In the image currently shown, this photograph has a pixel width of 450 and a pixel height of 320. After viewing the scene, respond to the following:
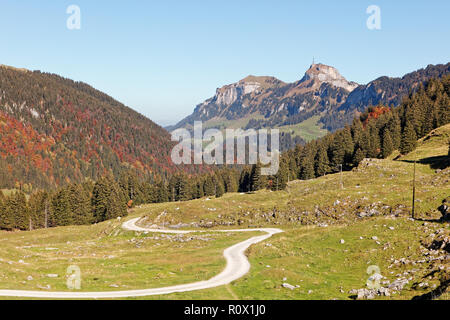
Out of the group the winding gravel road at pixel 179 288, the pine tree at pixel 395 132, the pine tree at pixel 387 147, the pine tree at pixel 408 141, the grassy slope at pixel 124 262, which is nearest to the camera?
the winding gravel road at pixel 179 288

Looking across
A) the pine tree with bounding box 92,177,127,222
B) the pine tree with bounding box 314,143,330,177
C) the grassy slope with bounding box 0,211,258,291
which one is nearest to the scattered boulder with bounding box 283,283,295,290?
the grassy slope with bounding box 0,211,258,291

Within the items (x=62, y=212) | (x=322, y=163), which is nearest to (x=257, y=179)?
(x=322, y=163)

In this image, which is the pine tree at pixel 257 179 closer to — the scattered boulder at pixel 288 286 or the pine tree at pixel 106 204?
the pine tree at pixel 106 204

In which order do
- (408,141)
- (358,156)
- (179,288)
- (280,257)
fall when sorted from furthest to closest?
(358,156)
(408,141)
(280,257)
(179,288)

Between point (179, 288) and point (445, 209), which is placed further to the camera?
point (445, 209)

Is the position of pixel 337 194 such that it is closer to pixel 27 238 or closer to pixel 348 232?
pixel 348 232

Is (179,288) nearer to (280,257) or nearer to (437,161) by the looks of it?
(280,257)

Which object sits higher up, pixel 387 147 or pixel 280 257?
pixel 387 147

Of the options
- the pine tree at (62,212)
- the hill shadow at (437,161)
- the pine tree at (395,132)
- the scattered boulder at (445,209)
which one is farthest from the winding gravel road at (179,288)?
the pine tree at (395,132)

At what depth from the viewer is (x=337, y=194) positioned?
78938 millimetres

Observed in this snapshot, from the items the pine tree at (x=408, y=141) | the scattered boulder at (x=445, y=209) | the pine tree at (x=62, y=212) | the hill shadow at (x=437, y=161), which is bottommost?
the pine tree at (x=62, y=212)

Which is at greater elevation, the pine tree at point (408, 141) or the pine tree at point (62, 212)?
the pine tree at point (408, 141)
